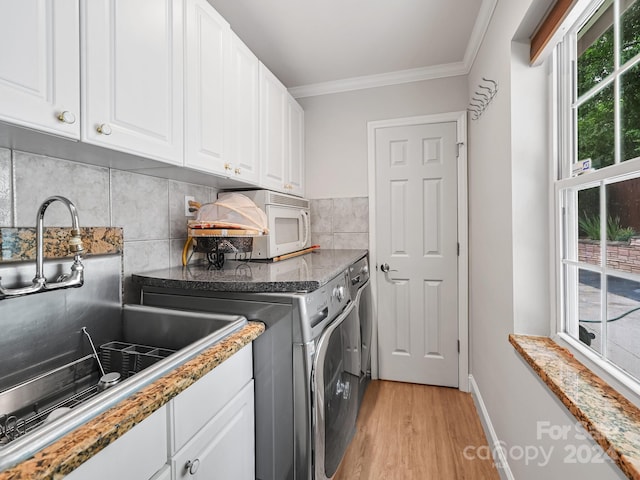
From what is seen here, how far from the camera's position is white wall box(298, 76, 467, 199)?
2.40 metres

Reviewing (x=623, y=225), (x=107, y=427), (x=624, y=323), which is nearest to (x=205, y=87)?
(x=107, y=427)

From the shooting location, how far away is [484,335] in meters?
1.88

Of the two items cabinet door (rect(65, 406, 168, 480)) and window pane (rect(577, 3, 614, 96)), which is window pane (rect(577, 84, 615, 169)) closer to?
window pane (rect(577, 3, 614, 96))

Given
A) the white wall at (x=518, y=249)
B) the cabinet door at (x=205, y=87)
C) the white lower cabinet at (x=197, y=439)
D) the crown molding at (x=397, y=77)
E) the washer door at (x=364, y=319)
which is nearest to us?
the white lower cabinet at (x=197, y=439)

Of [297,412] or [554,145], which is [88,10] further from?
[554,145]

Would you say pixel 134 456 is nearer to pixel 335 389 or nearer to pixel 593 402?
pixel 335 389

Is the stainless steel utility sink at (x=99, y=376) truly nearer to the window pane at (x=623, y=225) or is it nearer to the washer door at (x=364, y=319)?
the washer door at (x=364, y=319)

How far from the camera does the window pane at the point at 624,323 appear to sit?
0.82m

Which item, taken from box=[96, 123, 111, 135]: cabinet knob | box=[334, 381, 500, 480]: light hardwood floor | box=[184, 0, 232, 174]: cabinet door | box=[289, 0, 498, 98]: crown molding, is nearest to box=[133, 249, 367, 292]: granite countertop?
box=[184, 0, 232, 174]: cabinet door

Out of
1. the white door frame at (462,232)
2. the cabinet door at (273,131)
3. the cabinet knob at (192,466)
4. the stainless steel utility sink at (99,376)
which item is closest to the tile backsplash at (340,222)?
the cabinet door at (273,131)

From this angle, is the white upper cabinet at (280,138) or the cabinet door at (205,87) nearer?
the cabinet door at (205,87)

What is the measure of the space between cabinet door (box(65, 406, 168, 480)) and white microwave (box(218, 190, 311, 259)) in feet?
3.86

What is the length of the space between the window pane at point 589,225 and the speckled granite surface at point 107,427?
3.97 feet

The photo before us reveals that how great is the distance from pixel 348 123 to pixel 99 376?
2.27 meters
